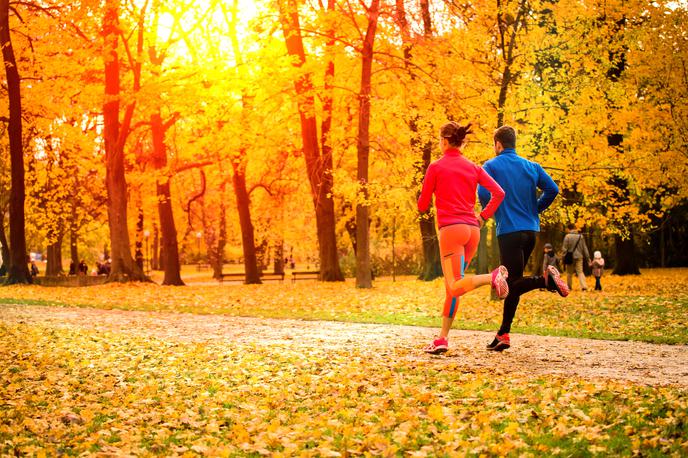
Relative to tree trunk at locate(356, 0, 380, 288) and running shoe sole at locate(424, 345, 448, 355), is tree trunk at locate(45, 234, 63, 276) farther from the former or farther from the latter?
running shoe sole at locate(424, 345, 448, 355)

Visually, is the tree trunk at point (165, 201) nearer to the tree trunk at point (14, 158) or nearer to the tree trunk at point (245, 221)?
the tree trunk at point (245, 221)

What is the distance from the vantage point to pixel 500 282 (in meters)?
7.50

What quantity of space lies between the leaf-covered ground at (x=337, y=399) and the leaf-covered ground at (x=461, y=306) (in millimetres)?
2480

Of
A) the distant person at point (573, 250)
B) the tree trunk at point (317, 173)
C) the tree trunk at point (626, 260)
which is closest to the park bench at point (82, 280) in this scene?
the tree trunk at point (317, 173)

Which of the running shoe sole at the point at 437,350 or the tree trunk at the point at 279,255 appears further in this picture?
the tree trunk at the point at 279,255

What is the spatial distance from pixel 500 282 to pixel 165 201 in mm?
26708

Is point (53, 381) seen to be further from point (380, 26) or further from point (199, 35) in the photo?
point (199, 35)

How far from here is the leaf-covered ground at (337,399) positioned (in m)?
5.11

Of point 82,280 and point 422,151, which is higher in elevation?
point 422,151

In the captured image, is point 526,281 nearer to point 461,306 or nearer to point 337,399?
point 337,399

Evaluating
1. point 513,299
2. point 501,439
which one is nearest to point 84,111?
point 513,299

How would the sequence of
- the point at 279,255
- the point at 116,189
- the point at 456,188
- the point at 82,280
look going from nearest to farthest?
the point at 456,188
the point at 116,189
the point at 82,280
the point at 279,255

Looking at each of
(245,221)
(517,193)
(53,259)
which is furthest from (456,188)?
(53,259)

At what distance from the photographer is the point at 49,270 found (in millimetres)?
44094
